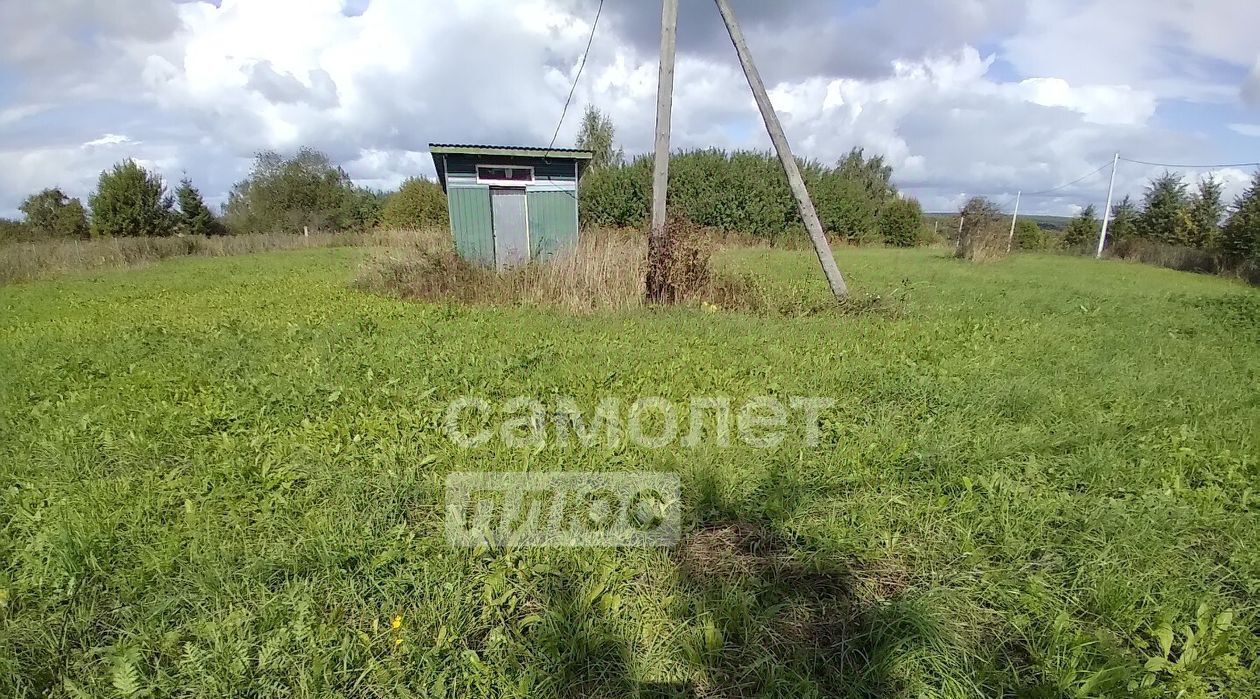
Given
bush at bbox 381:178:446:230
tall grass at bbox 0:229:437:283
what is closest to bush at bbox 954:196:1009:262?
tall grass at bbox 0:229:437:283

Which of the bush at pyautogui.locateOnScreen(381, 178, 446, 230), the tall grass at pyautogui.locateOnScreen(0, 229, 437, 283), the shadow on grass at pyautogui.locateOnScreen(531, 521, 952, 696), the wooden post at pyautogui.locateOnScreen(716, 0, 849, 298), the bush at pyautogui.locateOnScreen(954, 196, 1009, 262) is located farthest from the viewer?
the bush at pyautogui.locateOnScreen(381, 178, 446, 230)

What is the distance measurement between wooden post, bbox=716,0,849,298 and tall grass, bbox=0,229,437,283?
8.49 metres

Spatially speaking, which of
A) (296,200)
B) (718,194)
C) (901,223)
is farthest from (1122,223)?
(296,200)

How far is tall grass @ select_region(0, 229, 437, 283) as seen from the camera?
13742 millimetres

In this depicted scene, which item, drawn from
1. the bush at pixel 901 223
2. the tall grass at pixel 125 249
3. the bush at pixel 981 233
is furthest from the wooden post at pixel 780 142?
the bush at pixel 901 223

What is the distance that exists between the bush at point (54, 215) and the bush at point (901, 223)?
41.1 meters

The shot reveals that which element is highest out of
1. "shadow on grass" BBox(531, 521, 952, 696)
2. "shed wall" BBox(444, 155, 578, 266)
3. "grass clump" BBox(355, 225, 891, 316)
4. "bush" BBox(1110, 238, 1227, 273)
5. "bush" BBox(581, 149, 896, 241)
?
"bush" BBox(581, 149, 896, 241)

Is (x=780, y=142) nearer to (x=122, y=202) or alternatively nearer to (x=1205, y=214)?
(x=1205, y=214)

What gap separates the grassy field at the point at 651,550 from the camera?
179 cm

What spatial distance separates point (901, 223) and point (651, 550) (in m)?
29.0

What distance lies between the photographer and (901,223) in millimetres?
26766

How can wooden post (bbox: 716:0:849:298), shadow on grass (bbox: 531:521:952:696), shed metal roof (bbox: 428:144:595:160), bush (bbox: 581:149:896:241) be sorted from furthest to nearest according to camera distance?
bush (bbox: 581:149:896:241) < shed metal roof (bbox: 428:144:595:160) < wooden post (bbox: 716:0:849:298) < shadow on grass (bbox: 531:521:952:696)

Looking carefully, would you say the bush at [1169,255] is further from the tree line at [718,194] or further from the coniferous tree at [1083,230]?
the tree line at [718,194]

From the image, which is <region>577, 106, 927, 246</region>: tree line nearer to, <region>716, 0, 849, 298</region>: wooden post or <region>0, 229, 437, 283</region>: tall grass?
<region>0, 229, 437, 283</region>: tall grass
